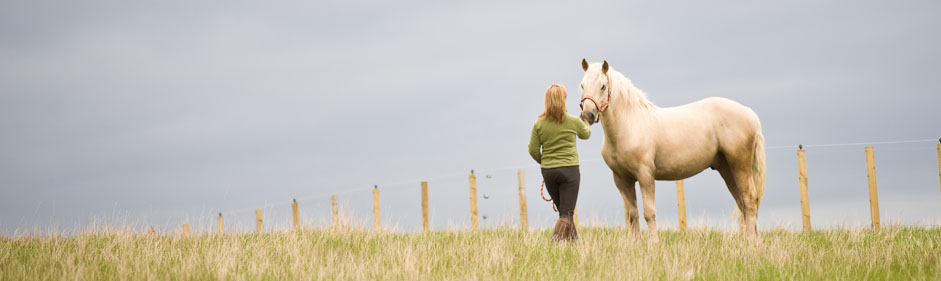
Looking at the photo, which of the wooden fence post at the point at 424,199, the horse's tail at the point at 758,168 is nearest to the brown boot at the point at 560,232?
the horse's tail at the point at 758,168

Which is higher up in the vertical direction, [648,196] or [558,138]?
[558,138]

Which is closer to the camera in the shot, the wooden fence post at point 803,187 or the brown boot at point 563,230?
the brown boot at point 563,230

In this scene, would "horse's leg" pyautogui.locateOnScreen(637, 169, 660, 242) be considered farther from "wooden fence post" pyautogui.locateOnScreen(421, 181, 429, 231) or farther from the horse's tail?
"wooden fence post" pyautogui.locateOnScreen(421, 181, 429, 231)

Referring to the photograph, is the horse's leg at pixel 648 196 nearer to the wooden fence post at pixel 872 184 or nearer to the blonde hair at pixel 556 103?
the blonde hair at pixel 556 103

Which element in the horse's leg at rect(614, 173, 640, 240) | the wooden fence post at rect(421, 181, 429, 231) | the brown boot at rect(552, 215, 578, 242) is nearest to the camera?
the brown boot at rect(552, 215, 578, 242)

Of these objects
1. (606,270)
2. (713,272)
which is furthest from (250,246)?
(713,272)

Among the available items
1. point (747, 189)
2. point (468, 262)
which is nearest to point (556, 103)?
point (468, 262)

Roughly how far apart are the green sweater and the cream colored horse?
156 mm

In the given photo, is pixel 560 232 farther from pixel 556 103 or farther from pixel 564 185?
pixel 556 103

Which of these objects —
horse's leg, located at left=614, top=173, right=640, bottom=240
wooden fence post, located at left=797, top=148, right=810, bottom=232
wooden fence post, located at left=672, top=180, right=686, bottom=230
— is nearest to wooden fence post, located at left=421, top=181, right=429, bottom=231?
wooden fence post, located at left=672, top=180, right=686, bottom=230

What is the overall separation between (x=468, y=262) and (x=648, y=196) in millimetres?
2485

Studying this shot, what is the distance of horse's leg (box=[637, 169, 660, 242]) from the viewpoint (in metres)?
8.30

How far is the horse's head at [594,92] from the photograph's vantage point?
7914 millimetres

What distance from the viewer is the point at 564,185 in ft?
26.5
